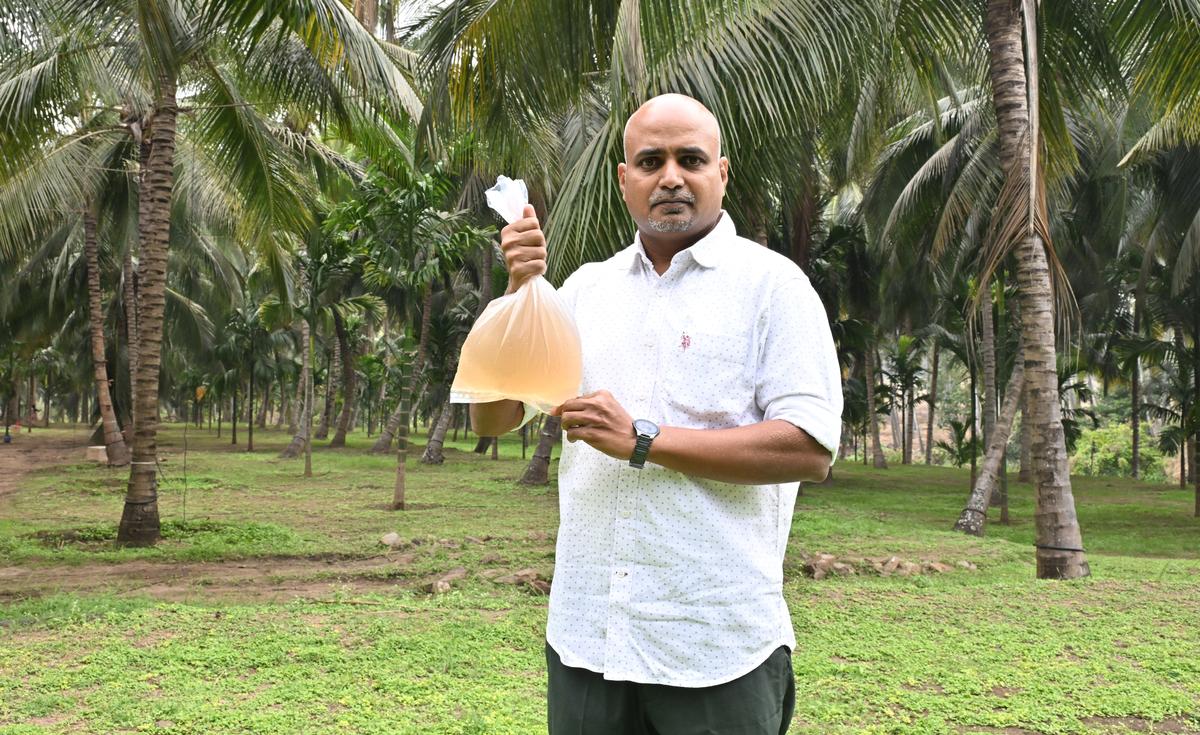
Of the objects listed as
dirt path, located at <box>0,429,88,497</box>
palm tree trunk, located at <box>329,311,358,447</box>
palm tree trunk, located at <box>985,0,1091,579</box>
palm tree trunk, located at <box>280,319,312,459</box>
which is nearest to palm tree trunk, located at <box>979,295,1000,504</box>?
palm tree trunk, located at <box>985,0,1091,579</box>

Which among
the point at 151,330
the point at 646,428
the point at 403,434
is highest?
the point at 151,330

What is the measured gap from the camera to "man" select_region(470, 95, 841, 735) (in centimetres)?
162

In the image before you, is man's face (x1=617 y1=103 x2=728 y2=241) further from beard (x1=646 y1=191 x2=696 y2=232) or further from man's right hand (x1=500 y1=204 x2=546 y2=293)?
man's right hand (x1=500 y1=204 x2=546 y2=293)

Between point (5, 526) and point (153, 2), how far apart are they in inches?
245

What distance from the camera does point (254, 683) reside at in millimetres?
4527

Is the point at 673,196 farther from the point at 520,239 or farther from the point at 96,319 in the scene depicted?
the point at 96,319

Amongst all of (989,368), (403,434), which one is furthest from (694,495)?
(989,368)

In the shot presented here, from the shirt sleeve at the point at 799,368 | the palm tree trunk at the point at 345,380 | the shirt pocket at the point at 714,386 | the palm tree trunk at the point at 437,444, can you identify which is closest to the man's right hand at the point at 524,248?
the shirt pocket at the point at 714,386

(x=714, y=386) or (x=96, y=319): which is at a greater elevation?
(x=96, y=319)

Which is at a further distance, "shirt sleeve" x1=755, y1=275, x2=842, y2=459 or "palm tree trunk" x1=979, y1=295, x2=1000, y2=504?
"palm tree trunk" x1=979, y1=295, x2=1000, y2=504

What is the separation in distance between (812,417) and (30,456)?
85.0 ft

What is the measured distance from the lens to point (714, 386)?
173 cm

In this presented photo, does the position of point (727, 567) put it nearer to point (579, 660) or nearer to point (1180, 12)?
point (579, 660)

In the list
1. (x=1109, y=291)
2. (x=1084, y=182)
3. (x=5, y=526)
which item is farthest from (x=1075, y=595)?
(x=1109, y=291)
